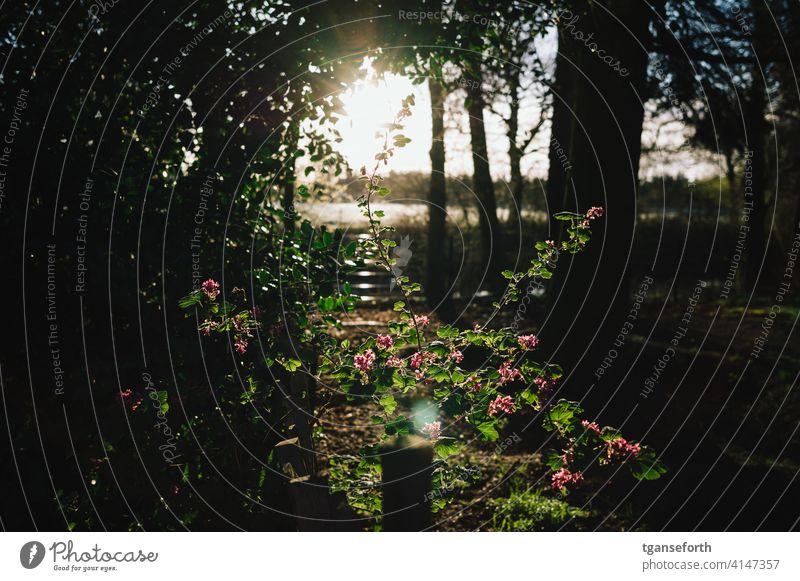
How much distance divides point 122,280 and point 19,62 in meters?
1.25

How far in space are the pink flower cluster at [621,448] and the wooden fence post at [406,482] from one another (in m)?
0.91

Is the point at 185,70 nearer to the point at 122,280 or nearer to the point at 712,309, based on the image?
the point at 122,280

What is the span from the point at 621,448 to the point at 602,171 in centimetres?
390

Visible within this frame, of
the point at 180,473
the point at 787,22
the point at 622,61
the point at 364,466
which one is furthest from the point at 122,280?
the point at 787,22

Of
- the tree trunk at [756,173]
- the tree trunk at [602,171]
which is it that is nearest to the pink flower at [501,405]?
the tree trunk at [602,171]

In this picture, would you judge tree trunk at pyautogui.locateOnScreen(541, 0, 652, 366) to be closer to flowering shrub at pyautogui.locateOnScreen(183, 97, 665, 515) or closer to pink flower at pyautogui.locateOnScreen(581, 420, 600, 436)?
flowering shrub at pyautogui.locateOnScreen(183, 97, 665, 515)

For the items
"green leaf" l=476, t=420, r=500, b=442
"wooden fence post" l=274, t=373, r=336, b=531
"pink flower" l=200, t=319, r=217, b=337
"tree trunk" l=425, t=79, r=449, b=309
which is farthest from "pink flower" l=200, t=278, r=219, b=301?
"tree trunk" l=425, t=79, r=449, b=309

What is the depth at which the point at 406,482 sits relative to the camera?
242 centimetres

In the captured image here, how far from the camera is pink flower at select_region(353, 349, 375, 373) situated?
296 centimetres

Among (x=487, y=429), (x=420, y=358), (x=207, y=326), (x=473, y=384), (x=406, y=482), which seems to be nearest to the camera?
(x=406, y=482)

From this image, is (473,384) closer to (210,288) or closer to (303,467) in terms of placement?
(303,467)

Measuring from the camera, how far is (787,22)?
1033 centimetres

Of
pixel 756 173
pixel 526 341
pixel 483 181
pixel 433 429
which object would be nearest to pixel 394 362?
pixel 433 429

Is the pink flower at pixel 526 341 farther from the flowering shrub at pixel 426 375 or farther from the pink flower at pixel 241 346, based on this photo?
the pink flower at pixel 241 346
